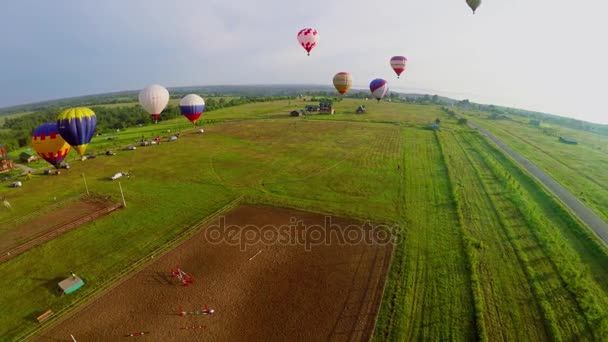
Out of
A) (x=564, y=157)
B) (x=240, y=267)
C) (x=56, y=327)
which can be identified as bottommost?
(x=56, y=327)

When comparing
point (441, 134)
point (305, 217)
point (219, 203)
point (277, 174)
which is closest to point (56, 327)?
point (219, 203)

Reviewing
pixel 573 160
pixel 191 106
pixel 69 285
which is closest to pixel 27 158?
pixel 191 106

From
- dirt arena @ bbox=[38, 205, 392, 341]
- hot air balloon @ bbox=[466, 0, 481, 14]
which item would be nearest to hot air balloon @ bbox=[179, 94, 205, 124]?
dirt arena @ bbox=[38, 205, 392, 341]

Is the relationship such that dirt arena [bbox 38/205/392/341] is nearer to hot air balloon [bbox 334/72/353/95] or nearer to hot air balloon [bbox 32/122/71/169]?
hot air balloon [bbox 32/122/71/169]

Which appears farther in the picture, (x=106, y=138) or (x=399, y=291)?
(x=106, y=138)

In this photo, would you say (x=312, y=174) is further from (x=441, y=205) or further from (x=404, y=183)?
(x=441, y=205)

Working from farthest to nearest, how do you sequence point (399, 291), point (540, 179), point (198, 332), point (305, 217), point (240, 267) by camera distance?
1. point (540, 179)
2. point (305, 217)
3. point (240, 267)
4. point (399, 291)
5. point (198, 332)

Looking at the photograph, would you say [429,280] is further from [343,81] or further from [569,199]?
[343,81]
